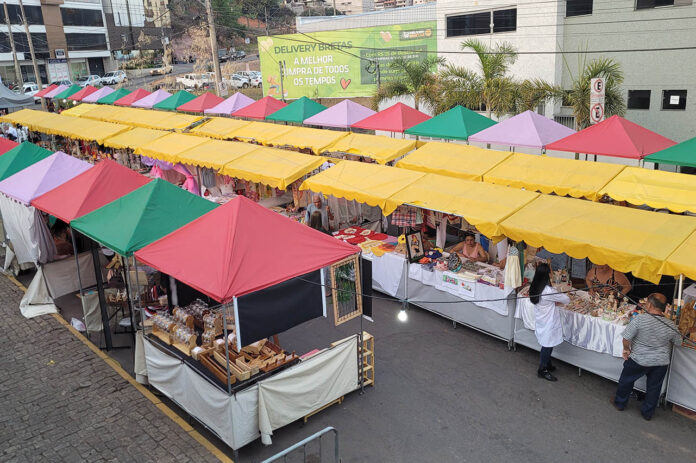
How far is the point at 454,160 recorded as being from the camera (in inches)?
494

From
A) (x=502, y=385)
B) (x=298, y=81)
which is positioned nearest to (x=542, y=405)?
(x=502, y=385)

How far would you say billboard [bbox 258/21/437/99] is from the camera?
31250 millimetres

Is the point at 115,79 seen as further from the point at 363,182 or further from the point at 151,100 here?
the point at 363,182

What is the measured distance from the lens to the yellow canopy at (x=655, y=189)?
9227mm

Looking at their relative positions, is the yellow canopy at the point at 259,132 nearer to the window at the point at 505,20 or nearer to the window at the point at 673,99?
the window at the point at 505,20

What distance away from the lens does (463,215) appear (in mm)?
8969

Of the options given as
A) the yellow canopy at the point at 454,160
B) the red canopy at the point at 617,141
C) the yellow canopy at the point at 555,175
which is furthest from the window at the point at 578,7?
the yellow canopy at the point at 555,175

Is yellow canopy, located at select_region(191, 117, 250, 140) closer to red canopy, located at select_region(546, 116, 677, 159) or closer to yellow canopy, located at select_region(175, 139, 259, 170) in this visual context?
yellow canopy, located at select_region(175, 139, 259, 170)

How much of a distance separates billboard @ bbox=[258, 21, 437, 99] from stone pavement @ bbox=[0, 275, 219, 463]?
25.2 meters

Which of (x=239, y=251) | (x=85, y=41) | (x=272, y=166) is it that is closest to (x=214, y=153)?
(x=272, y=166)

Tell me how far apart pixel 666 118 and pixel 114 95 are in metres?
27.1

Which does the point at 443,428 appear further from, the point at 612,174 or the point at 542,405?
the point at 612,174

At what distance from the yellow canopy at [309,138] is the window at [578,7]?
496 inches

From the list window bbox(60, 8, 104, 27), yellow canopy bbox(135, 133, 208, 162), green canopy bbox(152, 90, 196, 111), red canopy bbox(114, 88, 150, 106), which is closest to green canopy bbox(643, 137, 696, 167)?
yellow canopy bbox(135, 133, 208, 162)
